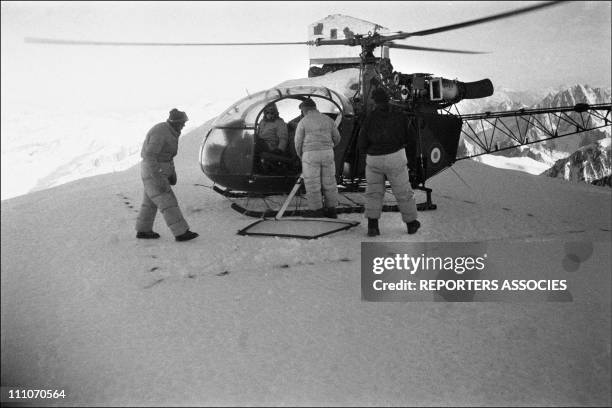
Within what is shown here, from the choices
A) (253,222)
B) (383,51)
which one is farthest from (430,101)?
(253,222)

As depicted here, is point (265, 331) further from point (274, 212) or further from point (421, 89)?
point (421, 89)

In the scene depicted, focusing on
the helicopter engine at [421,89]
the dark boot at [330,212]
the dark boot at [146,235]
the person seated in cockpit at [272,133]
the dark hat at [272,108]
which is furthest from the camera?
the helicopter engine at [421,89]

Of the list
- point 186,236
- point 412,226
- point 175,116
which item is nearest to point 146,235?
point 186,236

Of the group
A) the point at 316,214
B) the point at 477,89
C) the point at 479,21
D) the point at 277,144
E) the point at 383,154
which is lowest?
the point at 316,214

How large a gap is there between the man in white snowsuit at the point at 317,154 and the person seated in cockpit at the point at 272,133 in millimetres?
726

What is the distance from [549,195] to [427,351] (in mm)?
8354

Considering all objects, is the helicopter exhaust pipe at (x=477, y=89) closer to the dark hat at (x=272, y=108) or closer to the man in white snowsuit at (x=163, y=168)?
the dark hat at (x=272, y=108)

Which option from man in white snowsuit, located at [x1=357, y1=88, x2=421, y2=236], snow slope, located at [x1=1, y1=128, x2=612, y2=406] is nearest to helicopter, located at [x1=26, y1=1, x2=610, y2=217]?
man in white snowsuit, located at [x1=357, y1=88, x2=421, y2=236]

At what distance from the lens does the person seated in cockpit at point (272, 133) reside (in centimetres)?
752

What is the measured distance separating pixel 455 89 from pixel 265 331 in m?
6.22

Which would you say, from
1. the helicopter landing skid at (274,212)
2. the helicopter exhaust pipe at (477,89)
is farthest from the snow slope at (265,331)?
the helicopter exhaust pipe at (477,89)

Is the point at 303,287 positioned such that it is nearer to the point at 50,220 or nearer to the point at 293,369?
the point at 293,369

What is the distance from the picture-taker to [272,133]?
7598mm

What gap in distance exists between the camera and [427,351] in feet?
10.7
